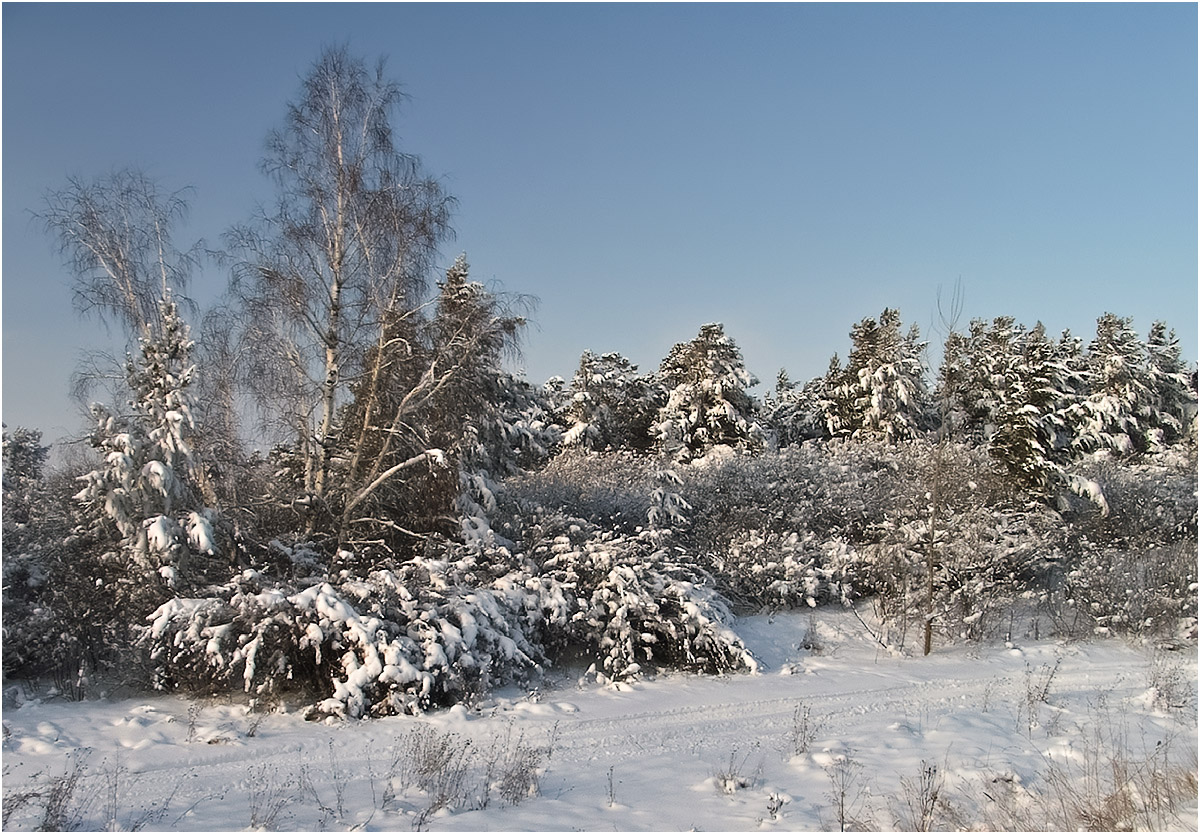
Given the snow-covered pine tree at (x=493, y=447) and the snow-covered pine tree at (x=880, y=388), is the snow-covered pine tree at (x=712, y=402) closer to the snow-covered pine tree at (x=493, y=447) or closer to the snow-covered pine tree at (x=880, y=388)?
the snow-covered pine tree at (x=880, y=388)

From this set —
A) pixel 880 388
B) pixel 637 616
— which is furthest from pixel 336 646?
pixel 880 388

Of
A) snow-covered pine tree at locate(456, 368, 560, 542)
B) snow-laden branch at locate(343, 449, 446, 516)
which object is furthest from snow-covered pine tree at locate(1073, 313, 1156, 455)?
snow-laden branch at locate(343, 449, 446, 516)

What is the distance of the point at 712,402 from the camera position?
1100 inches

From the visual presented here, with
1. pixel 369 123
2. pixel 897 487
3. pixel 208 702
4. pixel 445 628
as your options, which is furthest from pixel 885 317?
pixel 208 702

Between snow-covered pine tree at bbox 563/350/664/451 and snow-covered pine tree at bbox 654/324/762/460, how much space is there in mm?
2495

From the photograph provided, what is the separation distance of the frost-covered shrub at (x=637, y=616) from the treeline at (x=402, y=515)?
0.16 feet

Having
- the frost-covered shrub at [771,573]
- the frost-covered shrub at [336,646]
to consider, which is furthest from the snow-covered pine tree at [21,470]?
the frost-covered shrub at [771,573]

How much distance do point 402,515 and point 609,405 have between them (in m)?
19.6

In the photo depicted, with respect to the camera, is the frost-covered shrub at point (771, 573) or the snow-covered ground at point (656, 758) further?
the frost-covered shrub at point (771, 573)

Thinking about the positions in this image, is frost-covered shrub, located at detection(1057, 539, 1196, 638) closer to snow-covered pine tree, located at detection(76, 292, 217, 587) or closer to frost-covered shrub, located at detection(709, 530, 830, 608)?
frost-covered shrub, located at detection(709, 530, 830, 608)

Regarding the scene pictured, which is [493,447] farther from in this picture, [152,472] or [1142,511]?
[1142,511]

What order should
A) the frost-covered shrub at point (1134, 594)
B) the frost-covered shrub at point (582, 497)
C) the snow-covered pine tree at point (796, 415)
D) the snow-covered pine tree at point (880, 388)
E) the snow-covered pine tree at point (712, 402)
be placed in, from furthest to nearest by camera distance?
the snow-covered pine tree at point (796, 415) < the snow-covered pine tree at point (880, 388) < the snow-covered pine tree at point (712, 402) < the frost-covered shrub at point (582, 497) < the frost-covered shrub at point (1134, 594)

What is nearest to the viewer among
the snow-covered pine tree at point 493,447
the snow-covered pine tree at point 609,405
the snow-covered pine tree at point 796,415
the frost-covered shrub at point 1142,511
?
the snow-covered pine tree at point 493,447

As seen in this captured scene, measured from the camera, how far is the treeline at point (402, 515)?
8.90m
